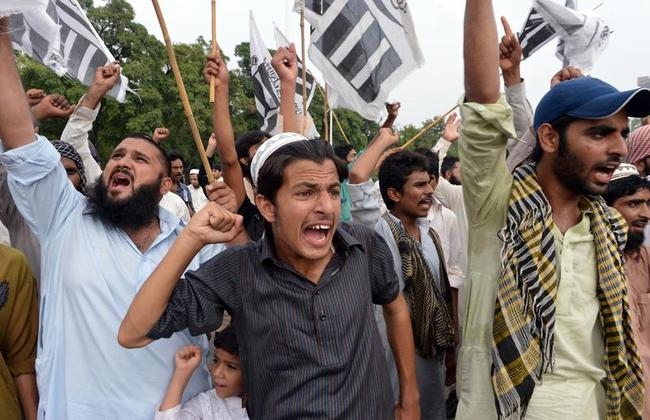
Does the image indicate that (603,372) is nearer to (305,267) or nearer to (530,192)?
(530,192)

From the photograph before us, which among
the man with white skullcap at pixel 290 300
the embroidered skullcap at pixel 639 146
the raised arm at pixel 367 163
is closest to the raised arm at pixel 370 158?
the raised arm at pixel 367 163

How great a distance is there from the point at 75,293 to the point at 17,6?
3.37 ft

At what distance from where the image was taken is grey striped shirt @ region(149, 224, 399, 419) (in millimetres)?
1769

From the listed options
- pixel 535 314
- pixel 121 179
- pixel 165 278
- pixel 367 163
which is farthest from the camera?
pixel 367 163

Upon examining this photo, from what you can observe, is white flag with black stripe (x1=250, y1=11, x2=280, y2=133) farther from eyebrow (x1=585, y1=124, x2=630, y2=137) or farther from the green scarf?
eyebrow (x1=585, y1=124, x2=630, y2=137)

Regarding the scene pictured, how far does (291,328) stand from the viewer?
1.79 meters

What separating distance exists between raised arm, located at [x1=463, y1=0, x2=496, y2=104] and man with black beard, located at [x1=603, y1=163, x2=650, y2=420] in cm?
115

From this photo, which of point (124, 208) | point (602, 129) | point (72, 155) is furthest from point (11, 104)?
point (602, 129)

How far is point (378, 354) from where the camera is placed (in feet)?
6.48

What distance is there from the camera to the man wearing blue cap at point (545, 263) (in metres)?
1.83

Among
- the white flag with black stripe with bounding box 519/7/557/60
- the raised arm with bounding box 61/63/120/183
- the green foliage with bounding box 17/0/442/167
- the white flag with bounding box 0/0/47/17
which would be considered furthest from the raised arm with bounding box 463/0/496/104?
the green foliage with bounding box 17/0/442/167

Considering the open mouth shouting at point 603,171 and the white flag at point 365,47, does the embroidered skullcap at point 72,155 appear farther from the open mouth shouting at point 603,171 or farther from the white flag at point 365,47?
the open mouth shouting at point 603,171

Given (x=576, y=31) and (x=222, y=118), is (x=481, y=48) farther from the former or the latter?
(x=576, y=31)

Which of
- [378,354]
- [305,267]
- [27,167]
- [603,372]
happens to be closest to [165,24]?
[27,167]
